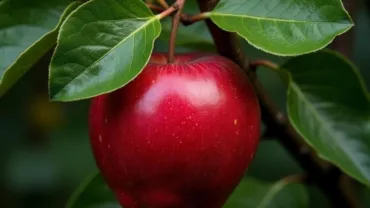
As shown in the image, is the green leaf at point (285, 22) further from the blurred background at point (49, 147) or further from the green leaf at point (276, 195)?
the blurred background at point (49, 147)

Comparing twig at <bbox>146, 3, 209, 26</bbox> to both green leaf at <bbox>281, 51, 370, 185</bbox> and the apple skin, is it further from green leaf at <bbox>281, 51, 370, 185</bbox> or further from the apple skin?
green leaf at <bbox>281, 51, 370, 185</bbox>

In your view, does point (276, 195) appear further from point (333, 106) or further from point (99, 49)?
point (99, 49)

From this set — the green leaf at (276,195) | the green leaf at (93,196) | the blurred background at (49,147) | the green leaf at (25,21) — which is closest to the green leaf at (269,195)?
the green leaf at (276,195)

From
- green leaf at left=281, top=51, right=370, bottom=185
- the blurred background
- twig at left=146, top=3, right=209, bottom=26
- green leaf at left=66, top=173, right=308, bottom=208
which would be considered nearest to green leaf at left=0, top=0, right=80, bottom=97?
twig at left=146, top=3, right=209, bottom=26

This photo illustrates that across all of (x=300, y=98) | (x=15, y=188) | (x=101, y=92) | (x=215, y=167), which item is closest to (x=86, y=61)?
(x=101, y=92)

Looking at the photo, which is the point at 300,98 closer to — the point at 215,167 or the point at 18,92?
the point at 215,167

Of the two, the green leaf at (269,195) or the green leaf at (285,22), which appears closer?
the green leaf at (285,22)
